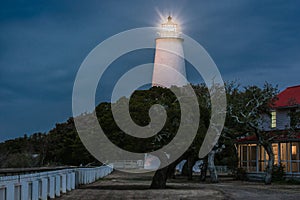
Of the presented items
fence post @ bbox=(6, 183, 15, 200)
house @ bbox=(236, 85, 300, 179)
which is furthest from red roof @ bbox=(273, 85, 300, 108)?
fence post @ bbox=(6, 183, 15, 200)

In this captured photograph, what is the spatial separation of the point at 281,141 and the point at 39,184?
24.1 metres

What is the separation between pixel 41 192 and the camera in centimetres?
1830

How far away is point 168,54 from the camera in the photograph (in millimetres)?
67062

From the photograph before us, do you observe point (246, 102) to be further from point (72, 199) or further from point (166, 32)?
point (166, 32)

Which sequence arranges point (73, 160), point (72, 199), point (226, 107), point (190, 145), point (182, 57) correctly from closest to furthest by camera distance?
point (72, 199), point (190, 145), point (226, 107), point (73, 160), point (182, 57)

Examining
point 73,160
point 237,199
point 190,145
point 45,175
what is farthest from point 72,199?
point 73,160

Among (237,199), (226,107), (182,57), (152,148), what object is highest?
(182,57)

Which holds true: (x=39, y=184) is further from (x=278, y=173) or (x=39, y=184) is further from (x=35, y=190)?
(x=278, y=173)

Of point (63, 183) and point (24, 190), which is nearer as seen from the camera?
point (24, 190)

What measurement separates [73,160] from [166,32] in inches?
791

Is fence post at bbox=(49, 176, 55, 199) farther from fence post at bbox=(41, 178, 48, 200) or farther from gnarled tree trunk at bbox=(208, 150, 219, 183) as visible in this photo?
gnarled tree trunk at bbox=(208, 150, 219, 183)

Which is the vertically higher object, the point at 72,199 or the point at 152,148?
the point at 152,148

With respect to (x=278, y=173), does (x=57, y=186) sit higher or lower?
higher

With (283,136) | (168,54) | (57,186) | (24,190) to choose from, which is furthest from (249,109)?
(168,54)
